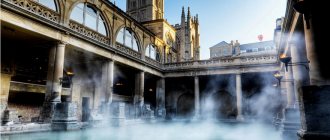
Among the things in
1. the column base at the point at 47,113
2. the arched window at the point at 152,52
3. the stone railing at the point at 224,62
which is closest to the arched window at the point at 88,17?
the column base at the point at 47,113

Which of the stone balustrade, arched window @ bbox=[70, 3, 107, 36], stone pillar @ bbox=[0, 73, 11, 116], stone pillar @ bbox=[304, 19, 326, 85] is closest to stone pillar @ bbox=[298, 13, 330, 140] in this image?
stone pillar @ bbox=[304, 19, 326, 85]

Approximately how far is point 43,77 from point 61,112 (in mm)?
6965

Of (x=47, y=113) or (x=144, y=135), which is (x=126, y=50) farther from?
(x=144, y=135)

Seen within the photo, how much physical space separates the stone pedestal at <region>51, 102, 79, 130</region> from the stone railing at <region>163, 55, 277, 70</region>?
1590cm

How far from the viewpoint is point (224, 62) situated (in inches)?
936

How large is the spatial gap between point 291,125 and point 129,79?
62.9 feet

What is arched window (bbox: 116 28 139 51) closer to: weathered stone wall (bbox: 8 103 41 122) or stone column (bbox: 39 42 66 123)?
stone column (bbox: 39 42 66 123)

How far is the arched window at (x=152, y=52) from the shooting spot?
24384 millimetres

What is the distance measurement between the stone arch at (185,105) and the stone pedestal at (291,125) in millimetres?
19649

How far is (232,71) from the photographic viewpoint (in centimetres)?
2331

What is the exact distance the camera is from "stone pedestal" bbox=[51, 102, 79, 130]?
11.1 meters

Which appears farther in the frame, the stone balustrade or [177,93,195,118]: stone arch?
[177,93,195,118]: stone arch

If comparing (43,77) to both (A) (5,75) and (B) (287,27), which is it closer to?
(A) (5,75)

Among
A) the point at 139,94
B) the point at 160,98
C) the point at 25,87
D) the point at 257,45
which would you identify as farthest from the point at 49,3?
the point at 257,45
